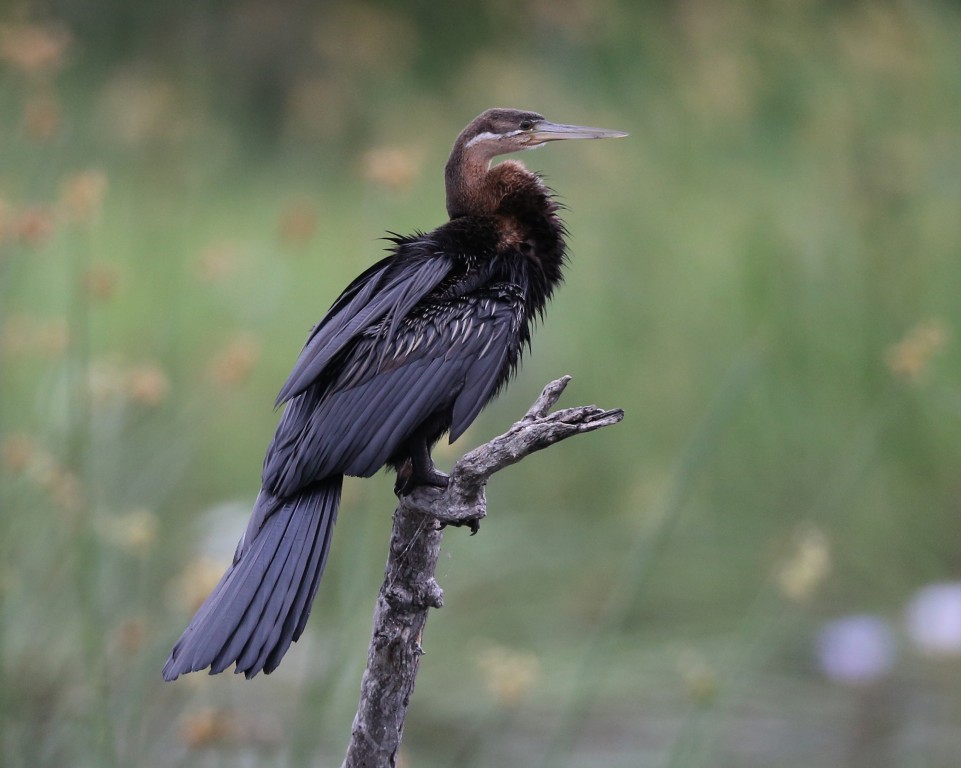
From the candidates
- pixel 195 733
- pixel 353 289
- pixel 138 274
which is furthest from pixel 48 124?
pixel 138 274

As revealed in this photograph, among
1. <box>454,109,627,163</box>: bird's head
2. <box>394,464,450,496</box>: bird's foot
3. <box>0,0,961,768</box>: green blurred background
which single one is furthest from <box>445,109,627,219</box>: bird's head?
<box>394,464,450,496</box>: bird's foot

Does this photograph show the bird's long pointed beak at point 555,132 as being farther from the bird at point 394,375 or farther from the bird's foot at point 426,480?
Result: the bird's foot at point 426,480

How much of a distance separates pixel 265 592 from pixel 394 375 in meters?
0.41

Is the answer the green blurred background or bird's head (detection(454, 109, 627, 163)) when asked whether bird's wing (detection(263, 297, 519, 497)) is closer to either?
bird's head (detection(454, 109, 627, 163))

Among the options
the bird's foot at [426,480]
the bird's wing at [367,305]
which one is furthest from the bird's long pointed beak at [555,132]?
the bird's foot at [426,480]

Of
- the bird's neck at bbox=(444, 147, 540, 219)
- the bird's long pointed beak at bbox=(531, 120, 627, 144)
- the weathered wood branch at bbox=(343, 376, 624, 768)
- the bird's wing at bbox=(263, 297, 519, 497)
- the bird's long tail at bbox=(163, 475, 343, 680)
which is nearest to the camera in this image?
the bird's long tail at bbox=(163, 475, 343, 680)

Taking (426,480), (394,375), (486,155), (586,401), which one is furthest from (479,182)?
(586,401)

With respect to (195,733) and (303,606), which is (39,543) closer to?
(195,733)

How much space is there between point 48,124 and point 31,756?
49.0 inches

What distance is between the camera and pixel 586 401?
409 centimetres

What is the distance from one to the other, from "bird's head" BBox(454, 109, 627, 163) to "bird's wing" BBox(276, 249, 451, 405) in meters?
0.28

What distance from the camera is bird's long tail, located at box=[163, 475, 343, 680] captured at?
5.47ft

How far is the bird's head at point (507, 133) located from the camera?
7.54 ft

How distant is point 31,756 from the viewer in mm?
2588
